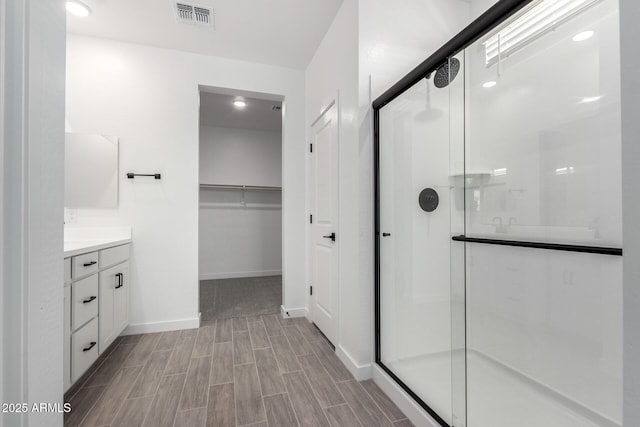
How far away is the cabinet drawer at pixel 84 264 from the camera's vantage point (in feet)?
5.22

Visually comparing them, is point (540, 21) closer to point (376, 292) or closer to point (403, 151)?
point (403, 151)

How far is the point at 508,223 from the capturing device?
1.58 metres

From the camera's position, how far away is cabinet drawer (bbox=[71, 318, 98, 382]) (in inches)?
62.4

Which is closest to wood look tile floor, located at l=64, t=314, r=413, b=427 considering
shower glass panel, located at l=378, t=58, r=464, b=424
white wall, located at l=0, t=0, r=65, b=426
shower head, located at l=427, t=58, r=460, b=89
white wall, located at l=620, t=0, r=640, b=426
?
shower glass panel, located at l=378, t=58, r=464, b=424

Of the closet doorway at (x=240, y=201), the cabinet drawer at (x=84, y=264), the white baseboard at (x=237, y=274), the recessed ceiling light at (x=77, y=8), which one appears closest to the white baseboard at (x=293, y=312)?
the closet doorway at (x=240, y=201)

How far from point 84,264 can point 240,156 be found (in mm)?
3470

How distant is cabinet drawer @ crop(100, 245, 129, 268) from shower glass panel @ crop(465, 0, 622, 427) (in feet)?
7.63

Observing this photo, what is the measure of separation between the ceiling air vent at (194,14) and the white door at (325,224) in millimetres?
1158

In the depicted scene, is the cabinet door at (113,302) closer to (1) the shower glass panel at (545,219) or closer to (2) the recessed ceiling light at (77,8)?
(2) the recessed ceiling light at (77,8)

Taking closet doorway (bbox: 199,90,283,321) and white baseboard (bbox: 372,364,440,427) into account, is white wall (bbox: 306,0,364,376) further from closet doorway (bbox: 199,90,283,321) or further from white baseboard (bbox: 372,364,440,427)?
closet doorway (bbox: 199,90,283,321)

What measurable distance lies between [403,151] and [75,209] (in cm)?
276

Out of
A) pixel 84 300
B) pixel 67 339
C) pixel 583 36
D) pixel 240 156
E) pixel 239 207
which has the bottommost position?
pixel 67 339

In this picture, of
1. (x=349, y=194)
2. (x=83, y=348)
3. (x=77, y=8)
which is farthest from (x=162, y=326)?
(x=77, y=8)

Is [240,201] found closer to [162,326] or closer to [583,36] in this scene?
[162,326]
